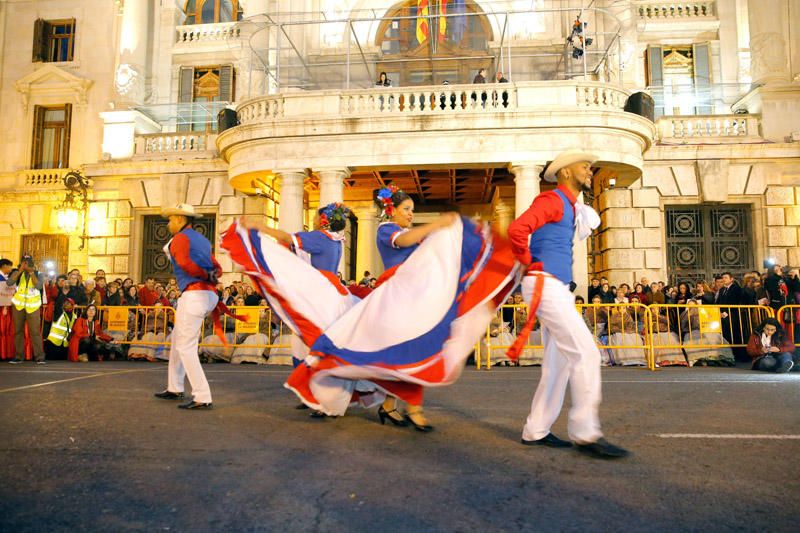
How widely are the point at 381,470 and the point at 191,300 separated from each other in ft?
11.1

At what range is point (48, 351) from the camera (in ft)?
43.5

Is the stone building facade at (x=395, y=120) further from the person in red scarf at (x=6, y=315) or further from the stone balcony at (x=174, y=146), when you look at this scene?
the person in red scarf at (x=6, y=315)

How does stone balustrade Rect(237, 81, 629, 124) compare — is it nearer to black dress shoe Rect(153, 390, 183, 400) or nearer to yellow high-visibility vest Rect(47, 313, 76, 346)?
yellow high-visibility vest Rect(47, 313, 76, 346)

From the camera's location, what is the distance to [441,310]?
4754mm

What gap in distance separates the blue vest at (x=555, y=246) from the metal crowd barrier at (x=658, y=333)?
6802mm

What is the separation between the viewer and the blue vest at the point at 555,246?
4543mm

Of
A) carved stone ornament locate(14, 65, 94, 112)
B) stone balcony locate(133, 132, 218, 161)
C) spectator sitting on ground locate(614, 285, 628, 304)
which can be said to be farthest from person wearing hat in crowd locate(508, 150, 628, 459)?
carved stone ornament locate(14, 65, 94, 112)

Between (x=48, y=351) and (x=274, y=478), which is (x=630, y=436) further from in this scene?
(x=48, y=351)

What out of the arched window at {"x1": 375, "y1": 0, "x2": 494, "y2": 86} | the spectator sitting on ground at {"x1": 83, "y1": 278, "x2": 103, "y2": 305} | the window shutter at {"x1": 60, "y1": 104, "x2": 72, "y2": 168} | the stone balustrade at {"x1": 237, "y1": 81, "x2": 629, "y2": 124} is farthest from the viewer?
the window shutter at {"x1": 60, "y1": 104, "x2": 72, "y2": 168}

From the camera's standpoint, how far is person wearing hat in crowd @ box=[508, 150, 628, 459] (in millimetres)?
4258

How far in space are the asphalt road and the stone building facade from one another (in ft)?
34.3

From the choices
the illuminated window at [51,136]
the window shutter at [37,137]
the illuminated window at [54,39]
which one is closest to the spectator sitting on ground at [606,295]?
the illuminated window at [51,136]

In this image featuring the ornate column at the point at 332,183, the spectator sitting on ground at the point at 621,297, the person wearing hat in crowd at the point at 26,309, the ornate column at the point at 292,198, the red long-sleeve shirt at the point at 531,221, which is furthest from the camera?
the ornate column at the point at 292,198

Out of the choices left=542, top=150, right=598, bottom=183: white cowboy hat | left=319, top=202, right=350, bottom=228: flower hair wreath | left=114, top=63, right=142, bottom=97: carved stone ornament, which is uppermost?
left=114, top=63, right=142, bottom=97: carved stone ornament
